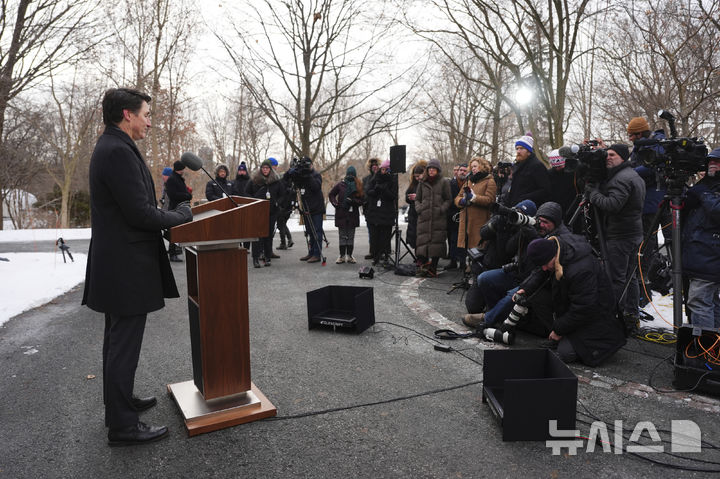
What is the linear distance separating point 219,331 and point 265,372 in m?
1.03

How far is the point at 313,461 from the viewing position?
2529 millimetres

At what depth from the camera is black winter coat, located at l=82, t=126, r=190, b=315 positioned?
2514 mm

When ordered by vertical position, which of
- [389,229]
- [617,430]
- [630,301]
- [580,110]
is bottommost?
[617,430]

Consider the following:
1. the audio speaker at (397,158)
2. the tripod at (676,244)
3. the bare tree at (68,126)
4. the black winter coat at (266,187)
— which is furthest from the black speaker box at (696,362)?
the bare tree at (68,126)

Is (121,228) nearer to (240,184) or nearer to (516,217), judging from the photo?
(516,217)

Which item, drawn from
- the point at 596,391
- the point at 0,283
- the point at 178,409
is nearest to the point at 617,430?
the point at 596,391

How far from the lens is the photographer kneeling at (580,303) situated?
3.95 meters

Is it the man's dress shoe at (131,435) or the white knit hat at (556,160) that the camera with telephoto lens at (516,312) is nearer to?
the white knit hat at (556,160)

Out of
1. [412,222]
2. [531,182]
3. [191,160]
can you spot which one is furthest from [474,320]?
[412,222]

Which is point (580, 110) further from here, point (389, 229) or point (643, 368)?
point (643, 368)

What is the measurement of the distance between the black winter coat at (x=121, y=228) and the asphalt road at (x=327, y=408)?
0.88 meters

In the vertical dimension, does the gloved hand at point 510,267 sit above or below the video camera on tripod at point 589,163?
below

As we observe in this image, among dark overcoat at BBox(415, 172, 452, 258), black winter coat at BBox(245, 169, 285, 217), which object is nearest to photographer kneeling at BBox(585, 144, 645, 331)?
dark overcoat at BBox(415, 172, 452, 258)

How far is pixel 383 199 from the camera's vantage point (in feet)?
28.7
